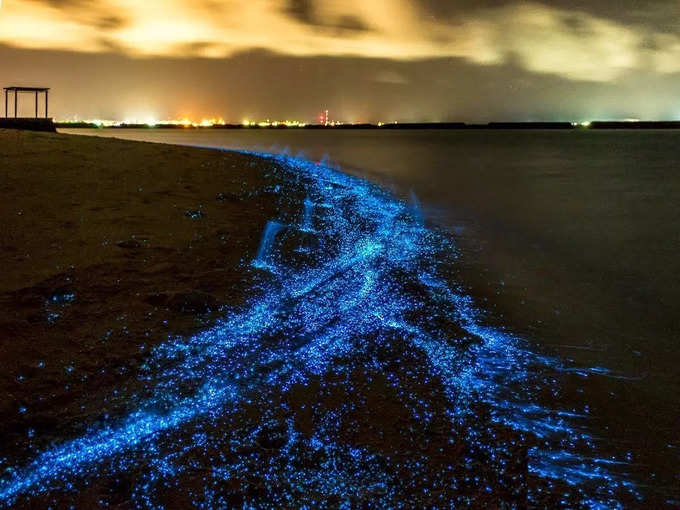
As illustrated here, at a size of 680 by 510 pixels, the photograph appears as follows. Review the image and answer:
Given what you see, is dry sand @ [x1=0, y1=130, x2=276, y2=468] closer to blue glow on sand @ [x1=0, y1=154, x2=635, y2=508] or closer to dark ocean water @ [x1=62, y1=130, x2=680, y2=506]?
blue glow on sand @ [x1=0, y1=154, x2=635, y2=508]

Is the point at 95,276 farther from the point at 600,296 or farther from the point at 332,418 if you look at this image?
the point at 600,296

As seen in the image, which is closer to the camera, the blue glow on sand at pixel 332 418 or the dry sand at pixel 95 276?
the blue glow on sand at pixel 332 418

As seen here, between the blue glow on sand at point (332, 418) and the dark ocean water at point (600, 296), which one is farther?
the dark ocean water at point (600, 296)

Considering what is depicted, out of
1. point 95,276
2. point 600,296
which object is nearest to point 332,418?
point 95,276

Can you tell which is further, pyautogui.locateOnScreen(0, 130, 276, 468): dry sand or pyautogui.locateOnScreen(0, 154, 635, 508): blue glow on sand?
pyautogui.locateOnScreen(0, 130, 276, 468): dry sand

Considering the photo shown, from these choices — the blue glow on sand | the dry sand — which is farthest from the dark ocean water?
the dry sand

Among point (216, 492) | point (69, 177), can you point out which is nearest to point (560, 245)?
point (216, 492)

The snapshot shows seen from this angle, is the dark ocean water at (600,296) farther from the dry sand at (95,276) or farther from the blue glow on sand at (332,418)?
the dry sand at (95,276)

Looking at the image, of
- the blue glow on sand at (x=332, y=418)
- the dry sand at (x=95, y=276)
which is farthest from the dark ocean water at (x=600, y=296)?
the dry sand at (x=95, y=276)
